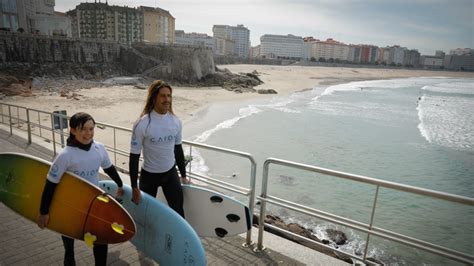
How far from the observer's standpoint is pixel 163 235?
306 centimetres

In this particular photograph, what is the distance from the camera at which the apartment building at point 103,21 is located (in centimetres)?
8431

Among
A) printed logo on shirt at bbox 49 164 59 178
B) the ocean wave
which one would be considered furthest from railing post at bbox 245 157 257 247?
the ocean wave

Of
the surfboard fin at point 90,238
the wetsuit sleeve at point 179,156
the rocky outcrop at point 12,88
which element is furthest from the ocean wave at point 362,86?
the surfboard fin at point 90,238

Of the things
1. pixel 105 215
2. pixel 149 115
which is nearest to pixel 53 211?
pixel 105 215

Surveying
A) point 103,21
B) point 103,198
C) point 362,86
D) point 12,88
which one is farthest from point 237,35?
point 103,198

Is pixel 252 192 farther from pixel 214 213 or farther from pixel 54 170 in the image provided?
pixel 54 170

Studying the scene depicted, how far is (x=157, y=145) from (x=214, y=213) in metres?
1.13

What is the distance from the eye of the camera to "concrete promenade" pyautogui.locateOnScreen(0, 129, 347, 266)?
3.35 metres

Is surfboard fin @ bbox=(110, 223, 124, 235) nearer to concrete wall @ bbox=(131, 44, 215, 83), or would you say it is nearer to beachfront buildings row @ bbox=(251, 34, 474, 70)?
concrete wall @ bbox=(131, 44, 215, 83)

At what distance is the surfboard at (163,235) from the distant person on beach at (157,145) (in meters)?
0.19

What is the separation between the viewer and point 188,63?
160ft

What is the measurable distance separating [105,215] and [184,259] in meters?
0.82

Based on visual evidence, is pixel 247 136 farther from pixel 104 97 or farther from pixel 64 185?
pixel 104 97

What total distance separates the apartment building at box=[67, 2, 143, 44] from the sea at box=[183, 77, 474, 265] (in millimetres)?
73185
